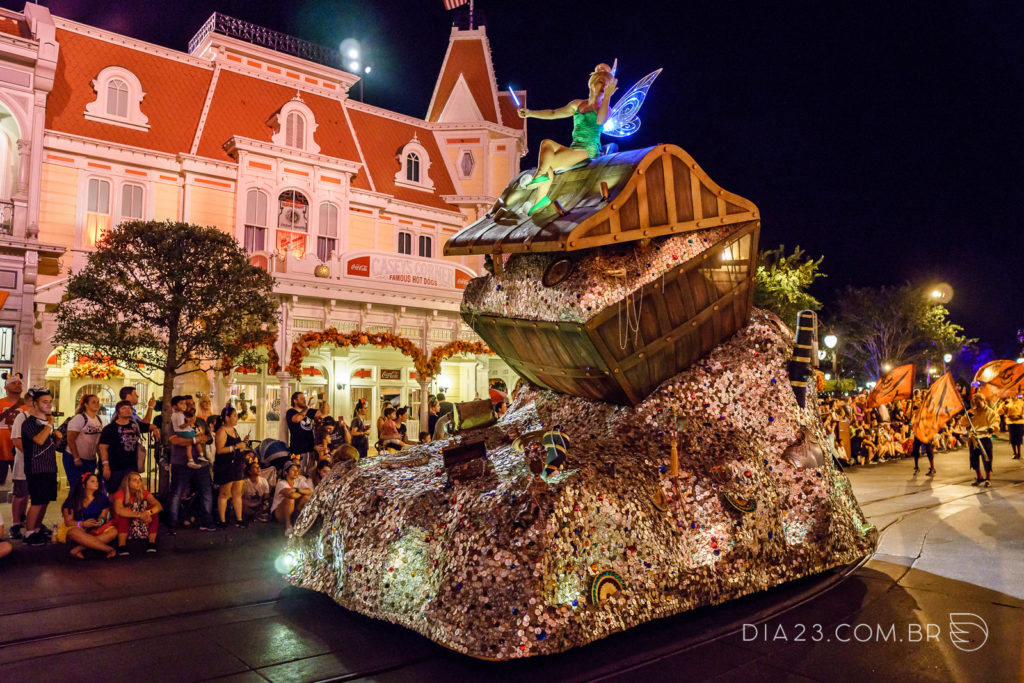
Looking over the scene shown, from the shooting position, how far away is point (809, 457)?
5.25 m

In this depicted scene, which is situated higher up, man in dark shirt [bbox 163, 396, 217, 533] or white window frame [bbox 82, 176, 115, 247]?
white window frame [bbox 82, 176, 115, 247]

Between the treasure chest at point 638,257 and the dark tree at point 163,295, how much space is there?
7.47 meters

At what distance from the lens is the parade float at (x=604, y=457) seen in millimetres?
3984

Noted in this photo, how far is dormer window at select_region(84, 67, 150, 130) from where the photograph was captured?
705 inches

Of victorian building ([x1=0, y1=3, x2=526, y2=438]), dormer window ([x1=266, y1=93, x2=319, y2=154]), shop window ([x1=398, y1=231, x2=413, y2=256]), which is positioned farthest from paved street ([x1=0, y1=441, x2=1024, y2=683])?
shop window ([x1=398, y1=231, x2=413, y2=256])

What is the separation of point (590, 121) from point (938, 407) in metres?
10.00

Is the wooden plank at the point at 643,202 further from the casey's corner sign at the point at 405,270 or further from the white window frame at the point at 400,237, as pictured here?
the white window frame at the point at 400,237

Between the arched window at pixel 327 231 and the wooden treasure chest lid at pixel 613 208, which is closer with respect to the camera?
the wooden treasure chest lid at pixel 613 208

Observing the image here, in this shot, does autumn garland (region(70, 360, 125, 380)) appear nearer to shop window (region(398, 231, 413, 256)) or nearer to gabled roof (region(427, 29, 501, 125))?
shop window (region(398, 231, 413, 256))

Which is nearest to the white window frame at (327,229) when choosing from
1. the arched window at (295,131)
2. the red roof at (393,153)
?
the arched window at (295,131)

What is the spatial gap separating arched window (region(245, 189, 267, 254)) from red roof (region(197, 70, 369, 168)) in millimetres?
1236

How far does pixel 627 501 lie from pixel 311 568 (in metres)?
2.41

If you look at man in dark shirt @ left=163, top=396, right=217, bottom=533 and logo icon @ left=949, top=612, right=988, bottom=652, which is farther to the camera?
man in dark shirt @ left=163, top=396, right=217, bottom=533

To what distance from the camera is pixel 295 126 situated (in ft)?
67.3
